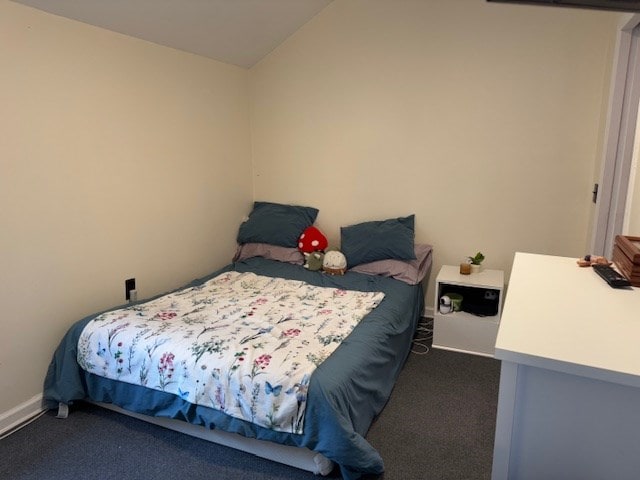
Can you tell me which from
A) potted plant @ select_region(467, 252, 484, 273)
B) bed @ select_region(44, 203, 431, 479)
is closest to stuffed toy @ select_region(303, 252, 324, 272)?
bed @ select_region(44, 203, 431, 479)

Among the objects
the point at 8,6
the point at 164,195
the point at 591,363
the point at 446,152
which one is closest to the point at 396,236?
the point at 446,152

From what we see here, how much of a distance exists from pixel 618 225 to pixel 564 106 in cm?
91

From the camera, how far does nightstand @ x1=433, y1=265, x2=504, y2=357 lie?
2879 mm

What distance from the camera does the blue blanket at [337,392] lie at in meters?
1.73

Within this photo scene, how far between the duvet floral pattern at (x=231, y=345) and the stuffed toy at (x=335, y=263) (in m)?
0.43

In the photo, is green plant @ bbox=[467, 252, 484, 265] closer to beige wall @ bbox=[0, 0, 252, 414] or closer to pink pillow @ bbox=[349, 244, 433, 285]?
pink pillow @ bbox=[349, 244, 433, 285]

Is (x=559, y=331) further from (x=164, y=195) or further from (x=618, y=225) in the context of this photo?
(x=164, y=195)

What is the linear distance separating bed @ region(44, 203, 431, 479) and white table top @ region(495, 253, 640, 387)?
0.87 m

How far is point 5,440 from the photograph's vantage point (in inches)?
82.7

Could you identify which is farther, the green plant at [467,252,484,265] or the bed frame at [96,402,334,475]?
the green plant at [467,252,484,265]

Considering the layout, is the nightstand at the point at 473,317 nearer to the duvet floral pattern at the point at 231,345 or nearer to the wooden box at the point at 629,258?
the duvet floral pattern at the point at 231,345

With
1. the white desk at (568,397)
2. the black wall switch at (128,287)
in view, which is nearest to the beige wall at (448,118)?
the black wall switch at (128,287)

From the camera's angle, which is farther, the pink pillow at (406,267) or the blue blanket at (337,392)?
the pink pillow at (406,267)

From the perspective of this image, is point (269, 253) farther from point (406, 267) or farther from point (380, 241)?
point (406, 267)
